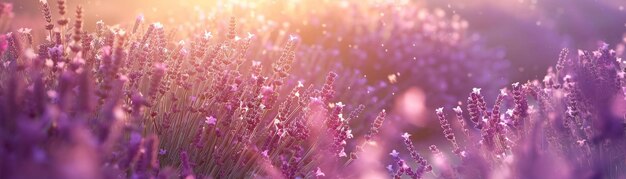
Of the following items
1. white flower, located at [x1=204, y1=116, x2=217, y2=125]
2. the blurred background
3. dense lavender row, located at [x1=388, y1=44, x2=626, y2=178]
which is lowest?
white flower, located at [x1=204, y1=116, x2=217, y2=125]

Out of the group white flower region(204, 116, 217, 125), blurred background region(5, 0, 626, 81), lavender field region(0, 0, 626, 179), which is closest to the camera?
lavender field region(0, 0, 626, 179)

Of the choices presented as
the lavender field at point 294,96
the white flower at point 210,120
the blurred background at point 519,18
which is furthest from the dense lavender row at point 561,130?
the blurred background at point 519,18

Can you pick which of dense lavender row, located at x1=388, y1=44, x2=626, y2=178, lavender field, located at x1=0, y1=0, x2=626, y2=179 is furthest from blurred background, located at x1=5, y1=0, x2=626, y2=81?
dense lavender row, located at x1=388, y1=44, x2=626, y2=178

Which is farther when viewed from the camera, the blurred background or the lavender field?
the blurred background

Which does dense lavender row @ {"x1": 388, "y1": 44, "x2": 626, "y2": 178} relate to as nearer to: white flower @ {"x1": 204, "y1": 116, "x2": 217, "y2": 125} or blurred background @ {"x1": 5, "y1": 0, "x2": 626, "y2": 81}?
white flower @ {"x1": 204, "y1": 116, "x2": 217, "y2": 125}

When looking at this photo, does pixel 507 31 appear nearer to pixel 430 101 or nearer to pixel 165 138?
pixel 430 101

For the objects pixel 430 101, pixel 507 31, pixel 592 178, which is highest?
pixel 507 31

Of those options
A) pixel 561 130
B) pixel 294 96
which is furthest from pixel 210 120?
pixel 561 130

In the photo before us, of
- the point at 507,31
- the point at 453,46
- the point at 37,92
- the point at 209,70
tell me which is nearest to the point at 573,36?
the point at 507,31
